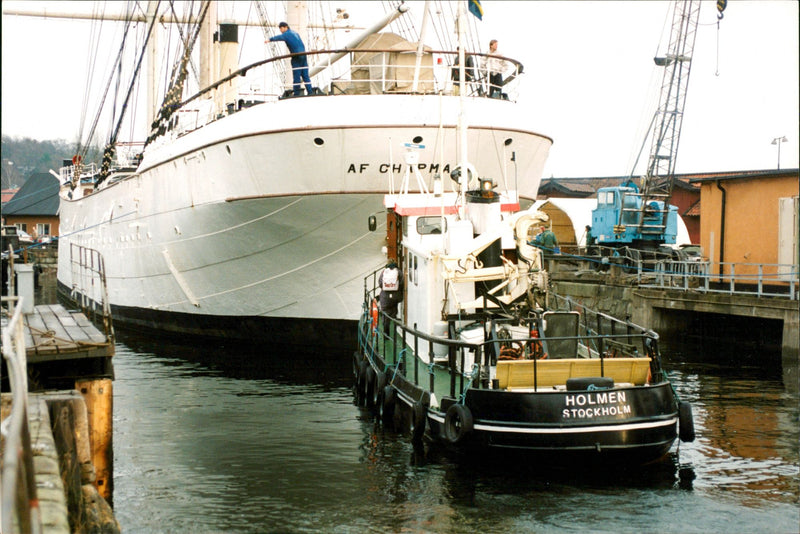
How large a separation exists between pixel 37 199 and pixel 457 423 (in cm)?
8189

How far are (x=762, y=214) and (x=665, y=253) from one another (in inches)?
348

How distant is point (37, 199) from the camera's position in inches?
3366

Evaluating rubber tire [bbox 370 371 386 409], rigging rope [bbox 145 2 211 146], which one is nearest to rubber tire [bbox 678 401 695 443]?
rubber tire [bbox 370 371 386 409]

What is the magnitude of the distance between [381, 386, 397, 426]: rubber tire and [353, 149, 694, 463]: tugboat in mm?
23

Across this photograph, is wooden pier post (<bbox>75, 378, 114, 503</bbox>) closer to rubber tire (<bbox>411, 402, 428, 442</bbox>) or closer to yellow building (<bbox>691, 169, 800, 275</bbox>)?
rubber tire (<bbox>411, 402, 428, 442</bbox>)

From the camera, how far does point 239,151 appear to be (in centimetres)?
2208

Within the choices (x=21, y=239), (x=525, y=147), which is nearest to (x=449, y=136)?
(x=525, y=147)

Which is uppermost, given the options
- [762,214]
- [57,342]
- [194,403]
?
[762,214]

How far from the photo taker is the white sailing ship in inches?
834

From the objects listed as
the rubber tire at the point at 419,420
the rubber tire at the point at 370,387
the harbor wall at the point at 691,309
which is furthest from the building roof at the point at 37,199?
the rubber tire at the point at 419,420

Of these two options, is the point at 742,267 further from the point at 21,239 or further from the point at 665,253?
the point at 21,239

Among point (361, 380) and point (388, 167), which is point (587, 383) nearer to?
point (361, 380)

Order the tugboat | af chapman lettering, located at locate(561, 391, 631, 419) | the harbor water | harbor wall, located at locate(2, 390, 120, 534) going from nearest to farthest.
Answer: harbor wall, located at locate(2, 390, 120, 534) < the harbor water < af chapman lettering, located at locate(561, 391, 631, 419) < the tugboat

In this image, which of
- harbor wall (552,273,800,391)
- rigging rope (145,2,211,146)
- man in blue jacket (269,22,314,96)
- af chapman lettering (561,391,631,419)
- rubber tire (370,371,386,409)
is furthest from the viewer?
rigging rope (145,2,211,146)
